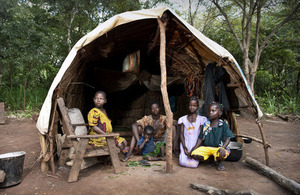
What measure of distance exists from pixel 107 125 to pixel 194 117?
160 cm

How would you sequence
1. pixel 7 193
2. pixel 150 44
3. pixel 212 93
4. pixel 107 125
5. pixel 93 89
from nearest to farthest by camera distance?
1. pixel 7 193
2. pixel 107 125
3. pixel 212 93
4. pixel 150 44
5. pixel 93 89

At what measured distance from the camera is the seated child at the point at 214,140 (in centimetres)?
346

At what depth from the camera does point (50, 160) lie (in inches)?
133

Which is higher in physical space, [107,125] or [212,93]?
[212,93]

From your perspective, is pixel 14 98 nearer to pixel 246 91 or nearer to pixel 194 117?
pixel 194 117

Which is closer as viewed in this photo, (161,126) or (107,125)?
(107,125)

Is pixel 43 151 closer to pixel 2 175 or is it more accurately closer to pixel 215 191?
pixel 2 175

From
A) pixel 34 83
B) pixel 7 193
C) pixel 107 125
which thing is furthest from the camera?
pixel 34 83

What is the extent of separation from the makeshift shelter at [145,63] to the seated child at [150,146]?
0.92 metres

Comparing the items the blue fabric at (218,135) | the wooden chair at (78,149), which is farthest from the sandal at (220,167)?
the wooden chair at (78,149)

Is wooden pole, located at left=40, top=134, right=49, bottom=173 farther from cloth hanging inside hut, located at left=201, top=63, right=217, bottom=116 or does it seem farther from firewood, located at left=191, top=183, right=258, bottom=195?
cloth hanging inside hut, located at left=201, top=63, right=217, bottom=116

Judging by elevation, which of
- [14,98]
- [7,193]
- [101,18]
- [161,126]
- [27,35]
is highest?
[101,18]

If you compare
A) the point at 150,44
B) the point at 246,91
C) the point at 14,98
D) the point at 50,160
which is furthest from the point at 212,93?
the point at 14,98

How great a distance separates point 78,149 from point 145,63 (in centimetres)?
338
